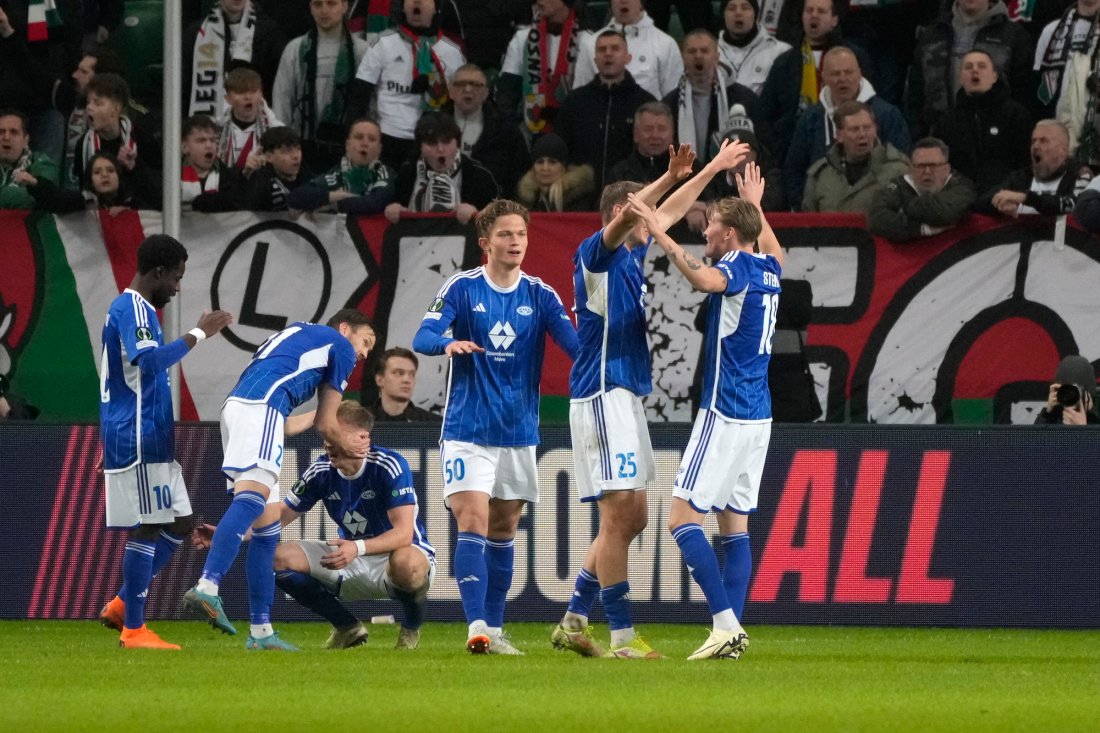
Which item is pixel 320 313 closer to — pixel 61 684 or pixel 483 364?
pixel 483 364

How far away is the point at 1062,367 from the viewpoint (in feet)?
39.3

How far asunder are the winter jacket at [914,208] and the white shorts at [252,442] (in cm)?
513

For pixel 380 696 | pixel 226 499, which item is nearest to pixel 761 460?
pixel 380 696

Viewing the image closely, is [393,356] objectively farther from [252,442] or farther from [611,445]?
[611,445]

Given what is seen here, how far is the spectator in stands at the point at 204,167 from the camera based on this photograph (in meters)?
13.9

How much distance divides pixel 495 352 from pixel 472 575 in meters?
1.10

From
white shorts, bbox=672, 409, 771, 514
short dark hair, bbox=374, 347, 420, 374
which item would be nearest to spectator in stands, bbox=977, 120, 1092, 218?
short dark hair, bbox=374, 347, 420, 374

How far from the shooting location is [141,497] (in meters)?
9.64

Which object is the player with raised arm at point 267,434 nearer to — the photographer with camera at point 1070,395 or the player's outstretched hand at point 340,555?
the player's outstretched hand at point 340,555

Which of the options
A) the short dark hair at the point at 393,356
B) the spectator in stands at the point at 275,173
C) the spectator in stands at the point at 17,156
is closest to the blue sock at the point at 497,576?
the short dark hair at the point at 393,356

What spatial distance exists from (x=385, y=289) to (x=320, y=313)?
19.7 inches

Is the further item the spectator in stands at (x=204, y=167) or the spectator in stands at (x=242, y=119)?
the spectator in stands at (x=242, y=119)

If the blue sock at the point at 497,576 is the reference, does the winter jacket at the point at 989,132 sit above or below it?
above

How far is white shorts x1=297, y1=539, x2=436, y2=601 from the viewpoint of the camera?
Result: 952cm
